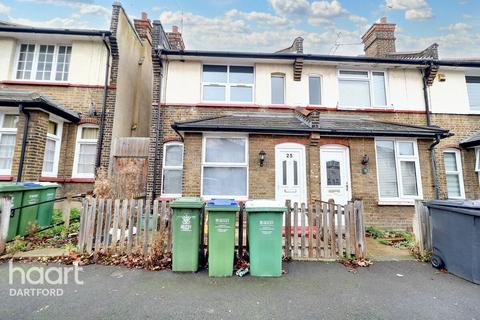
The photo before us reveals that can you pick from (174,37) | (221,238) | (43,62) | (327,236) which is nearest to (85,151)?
(43,62)

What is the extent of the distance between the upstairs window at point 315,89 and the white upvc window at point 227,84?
2.46m

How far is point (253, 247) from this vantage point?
3.88 metres

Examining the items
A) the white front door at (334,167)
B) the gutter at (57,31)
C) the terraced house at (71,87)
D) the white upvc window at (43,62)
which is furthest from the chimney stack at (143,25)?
the white front door at (334,167)

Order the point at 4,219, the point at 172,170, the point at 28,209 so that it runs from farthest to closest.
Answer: the point at 172,170 < the point at 28,209 < the point at 4,219

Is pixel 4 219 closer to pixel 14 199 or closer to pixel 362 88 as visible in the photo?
pixel 14 199

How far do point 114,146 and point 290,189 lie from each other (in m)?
7.02

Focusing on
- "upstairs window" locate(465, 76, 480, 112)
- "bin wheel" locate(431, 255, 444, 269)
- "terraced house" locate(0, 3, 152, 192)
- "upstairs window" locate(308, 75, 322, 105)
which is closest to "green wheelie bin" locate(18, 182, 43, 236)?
"terraced house" locate(0, 3, 152, 192)

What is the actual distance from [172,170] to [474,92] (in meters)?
13.1

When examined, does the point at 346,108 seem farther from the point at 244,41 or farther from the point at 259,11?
the point at 259,11

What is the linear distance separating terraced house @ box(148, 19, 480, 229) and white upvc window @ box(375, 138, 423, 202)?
0.04 meters

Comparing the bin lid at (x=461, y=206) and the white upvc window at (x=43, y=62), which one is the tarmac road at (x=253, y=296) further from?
the white upvc window at (x=43, y=62)

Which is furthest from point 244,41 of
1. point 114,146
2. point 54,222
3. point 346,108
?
point 54,222

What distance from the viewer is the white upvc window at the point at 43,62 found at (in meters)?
8.73

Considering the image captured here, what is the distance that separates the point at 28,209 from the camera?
5.29 metres
